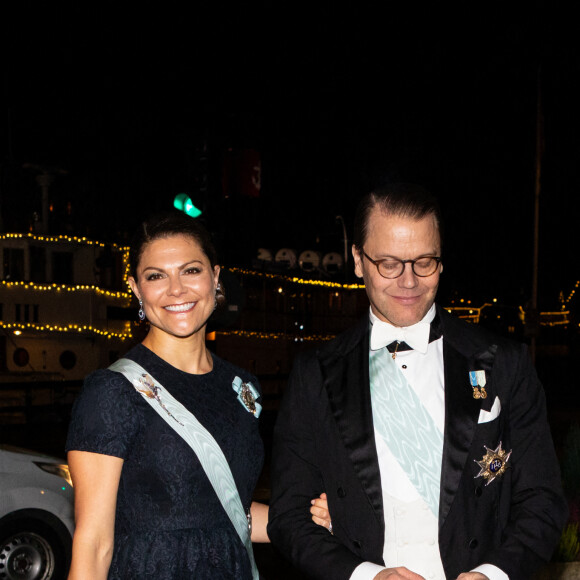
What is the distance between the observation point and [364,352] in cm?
356

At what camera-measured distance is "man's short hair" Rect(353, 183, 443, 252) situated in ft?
11.0

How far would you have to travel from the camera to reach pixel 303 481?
3344 millimetres

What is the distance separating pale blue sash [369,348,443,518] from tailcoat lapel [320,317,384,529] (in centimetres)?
6

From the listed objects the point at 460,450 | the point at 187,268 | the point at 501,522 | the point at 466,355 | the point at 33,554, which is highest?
the point at 187,268

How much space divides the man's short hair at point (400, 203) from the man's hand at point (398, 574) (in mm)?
1302

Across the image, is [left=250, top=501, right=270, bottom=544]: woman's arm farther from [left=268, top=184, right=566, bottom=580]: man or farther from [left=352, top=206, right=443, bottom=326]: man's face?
[left=352, top=206, right=443, bottom=326]: man's face

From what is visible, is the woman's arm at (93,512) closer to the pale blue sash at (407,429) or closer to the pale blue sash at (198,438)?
the pale blue sash at (198,438)

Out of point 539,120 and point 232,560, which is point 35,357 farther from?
point 232,560

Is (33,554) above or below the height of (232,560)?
below

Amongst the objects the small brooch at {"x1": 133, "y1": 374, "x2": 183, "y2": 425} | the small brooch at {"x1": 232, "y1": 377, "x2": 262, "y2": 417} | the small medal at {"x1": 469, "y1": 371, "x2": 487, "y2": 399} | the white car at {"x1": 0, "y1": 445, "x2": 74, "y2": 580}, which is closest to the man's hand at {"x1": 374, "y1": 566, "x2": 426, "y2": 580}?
the small medal at {"x1": 469, "y1": 371, "x2": 487, "y2": 399}

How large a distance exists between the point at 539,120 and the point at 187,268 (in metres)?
25.7

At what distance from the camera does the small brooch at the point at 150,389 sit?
3574 mm

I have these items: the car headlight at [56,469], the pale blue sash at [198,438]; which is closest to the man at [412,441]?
the pale blue sash at [198,438]

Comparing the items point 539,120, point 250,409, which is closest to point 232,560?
point 250,409
